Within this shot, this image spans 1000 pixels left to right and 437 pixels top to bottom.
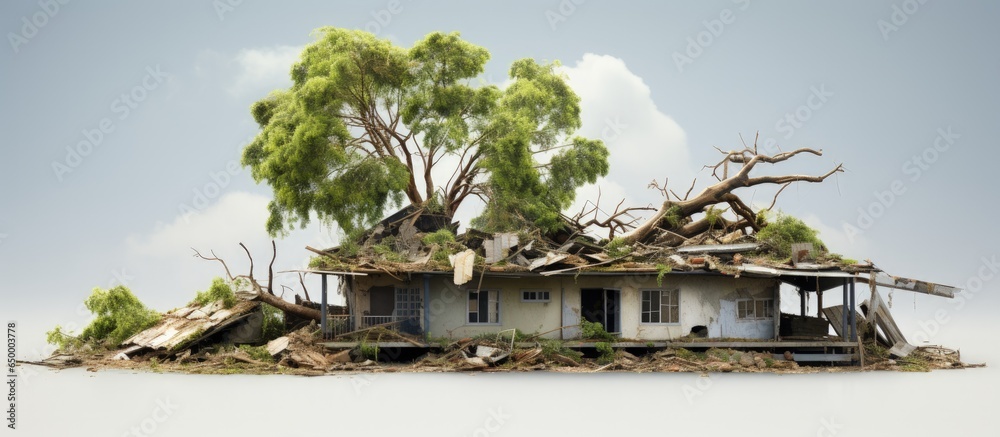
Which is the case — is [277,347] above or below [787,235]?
below

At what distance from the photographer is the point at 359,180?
27828mm

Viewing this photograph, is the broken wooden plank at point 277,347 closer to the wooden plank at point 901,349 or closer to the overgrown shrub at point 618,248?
the overgrown shrub at point 618,248

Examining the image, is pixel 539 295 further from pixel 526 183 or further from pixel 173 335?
pixel 173 335

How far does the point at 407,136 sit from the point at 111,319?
33.4 feet

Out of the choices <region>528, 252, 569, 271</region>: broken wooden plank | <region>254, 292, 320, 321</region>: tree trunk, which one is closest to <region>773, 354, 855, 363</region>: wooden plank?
<region>528, 252, 569, 271</region>: broken wooden plank

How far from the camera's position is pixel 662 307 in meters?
24.4

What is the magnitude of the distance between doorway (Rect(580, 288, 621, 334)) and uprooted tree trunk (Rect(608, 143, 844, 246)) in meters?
2.26

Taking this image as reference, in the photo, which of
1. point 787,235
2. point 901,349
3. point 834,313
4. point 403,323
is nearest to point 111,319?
point 403,323

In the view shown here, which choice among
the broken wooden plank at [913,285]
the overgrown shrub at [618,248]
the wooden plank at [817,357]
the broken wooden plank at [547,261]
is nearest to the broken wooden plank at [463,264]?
the broken wooden plank at [547,261]

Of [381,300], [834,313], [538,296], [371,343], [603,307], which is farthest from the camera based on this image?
[603,307]

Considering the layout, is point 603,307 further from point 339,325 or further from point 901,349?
point 901,349

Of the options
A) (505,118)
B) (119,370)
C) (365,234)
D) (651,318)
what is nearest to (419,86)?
(505,118)

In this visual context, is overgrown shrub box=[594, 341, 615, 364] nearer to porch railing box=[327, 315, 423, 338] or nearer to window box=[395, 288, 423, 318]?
porch railing box=[327, 315, 423, 338]

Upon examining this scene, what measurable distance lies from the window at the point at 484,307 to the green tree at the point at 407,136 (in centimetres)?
339
